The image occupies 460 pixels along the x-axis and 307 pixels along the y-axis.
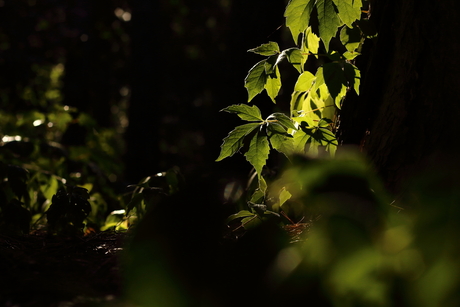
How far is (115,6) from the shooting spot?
11.7 metres

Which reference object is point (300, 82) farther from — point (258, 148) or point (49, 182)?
point (49, 182)

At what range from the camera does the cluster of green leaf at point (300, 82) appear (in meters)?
1.64

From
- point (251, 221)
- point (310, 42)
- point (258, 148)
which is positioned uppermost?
point (310, 42)

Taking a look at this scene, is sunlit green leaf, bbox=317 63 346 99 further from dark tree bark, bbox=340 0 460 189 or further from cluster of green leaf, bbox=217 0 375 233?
dark tree bark, bbox=340 0 460 189

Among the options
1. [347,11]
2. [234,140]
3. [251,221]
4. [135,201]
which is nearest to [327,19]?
[347,11]

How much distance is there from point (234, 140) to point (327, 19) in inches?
21.5

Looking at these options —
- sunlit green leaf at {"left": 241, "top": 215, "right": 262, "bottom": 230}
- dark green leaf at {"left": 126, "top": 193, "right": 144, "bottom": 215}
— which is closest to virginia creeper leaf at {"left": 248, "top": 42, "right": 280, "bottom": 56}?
sunlit green leaf at {"left": 241, "top": 215, "right": 262, "bottom": 230}

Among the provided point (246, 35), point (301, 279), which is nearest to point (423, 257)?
point (301, 279)

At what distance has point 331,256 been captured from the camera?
0.67 m

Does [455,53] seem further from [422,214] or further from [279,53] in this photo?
[422,214]

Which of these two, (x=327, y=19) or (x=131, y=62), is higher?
(x=327, y=19)

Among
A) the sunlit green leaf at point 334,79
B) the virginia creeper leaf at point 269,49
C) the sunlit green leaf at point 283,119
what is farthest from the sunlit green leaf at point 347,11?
the sunlit green leaf at point 283,119

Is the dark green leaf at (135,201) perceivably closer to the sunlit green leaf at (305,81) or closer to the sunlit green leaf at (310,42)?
the sunlit green leaf at (305,81)

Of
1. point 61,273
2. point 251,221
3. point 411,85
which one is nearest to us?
point 61,273
